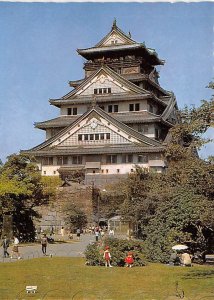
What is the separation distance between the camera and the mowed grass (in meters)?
15.7

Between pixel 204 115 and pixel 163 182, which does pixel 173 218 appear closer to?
pixel 163 182

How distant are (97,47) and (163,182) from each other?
32.9 m

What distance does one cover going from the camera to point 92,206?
48.5 m

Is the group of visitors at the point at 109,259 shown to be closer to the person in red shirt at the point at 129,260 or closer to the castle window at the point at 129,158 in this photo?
the person in red shirt at the point at 129,260

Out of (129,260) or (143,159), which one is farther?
(143,159)

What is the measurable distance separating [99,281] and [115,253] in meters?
5.58

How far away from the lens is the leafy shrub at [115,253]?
77.0ft

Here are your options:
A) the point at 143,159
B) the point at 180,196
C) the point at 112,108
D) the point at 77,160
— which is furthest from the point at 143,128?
the point at 180,196

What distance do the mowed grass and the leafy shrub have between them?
1.67 feet

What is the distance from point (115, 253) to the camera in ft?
77.9

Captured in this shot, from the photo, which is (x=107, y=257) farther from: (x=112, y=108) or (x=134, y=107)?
(x=112, y=108)

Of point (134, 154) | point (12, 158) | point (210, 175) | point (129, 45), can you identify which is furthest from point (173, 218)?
point (129, 45)

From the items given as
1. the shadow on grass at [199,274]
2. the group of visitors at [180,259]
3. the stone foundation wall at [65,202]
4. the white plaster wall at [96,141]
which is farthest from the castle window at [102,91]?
the shadow on grass at [199,274]

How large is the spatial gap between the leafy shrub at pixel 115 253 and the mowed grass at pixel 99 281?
510 mm
